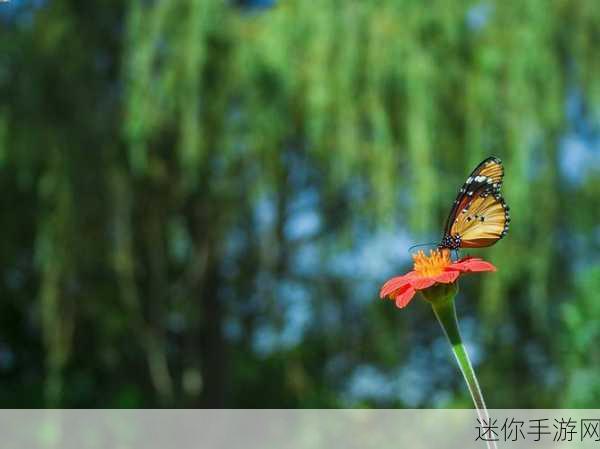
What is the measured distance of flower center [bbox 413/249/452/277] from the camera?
471mm

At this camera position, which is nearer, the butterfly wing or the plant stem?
the plant stem

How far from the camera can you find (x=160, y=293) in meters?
3.61

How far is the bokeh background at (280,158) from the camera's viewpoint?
2.76 meters

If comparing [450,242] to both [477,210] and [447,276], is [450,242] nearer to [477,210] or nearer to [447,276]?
[477,210]

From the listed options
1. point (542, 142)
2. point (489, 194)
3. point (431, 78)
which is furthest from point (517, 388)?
point (489, 194)

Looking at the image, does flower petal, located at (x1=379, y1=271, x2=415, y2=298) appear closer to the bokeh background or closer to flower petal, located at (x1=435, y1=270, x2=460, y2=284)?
flower petal, located at (x1=435, y1=270, x2=460, y2=284)

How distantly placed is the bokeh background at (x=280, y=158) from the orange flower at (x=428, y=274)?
1.92 meters

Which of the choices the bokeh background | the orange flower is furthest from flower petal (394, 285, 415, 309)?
the bokeh background

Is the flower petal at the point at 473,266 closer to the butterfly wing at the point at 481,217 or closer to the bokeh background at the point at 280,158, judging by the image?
the butterfly wing at the point at 481,217

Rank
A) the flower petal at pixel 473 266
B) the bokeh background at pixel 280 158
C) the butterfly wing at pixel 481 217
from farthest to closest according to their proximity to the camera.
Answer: the bokeh background at pixel 280 158
the butterfly wing at pixel 481 217
the flower petal at pixel 473 266

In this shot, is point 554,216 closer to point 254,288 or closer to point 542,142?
point 542,142

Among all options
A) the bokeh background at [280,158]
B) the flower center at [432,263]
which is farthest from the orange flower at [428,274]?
the bokeh background at [280,158]

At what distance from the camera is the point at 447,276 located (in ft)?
1.45

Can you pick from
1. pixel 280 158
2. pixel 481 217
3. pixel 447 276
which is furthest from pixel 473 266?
pixel 280 158
